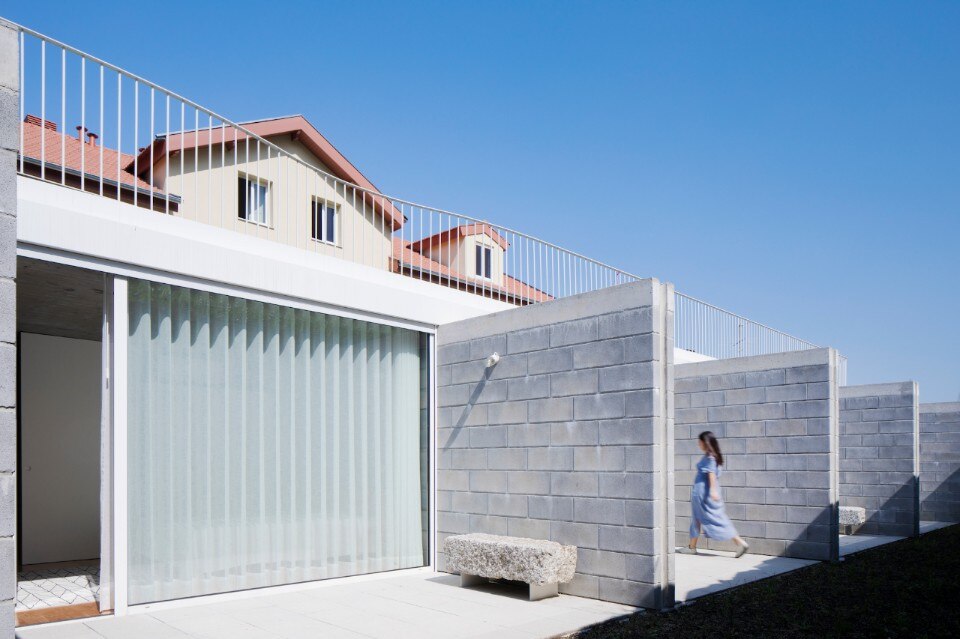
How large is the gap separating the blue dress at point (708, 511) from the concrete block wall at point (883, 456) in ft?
13.1

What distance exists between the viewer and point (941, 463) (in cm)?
1403

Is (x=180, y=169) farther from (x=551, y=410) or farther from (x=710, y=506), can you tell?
(x=710, y=506)

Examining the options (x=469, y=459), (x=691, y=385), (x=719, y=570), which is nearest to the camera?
(x=469, y=459)

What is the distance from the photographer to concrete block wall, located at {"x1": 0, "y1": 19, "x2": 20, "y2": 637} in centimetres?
284

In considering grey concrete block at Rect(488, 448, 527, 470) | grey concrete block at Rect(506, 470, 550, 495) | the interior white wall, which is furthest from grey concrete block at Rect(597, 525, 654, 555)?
the interior white wall

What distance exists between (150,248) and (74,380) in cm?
417

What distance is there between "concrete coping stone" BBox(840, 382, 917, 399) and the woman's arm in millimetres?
4606

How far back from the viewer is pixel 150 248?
5820mm

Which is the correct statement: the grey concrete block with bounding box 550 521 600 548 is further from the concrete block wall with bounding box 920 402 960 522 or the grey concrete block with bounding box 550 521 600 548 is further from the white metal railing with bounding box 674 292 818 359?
the concrete block wall with bounding box 920 402 960 522

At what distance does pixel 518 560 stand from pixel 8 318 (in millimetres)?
4540

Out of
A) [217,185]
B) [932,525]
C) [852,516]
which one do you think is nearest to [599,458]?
[852,516]

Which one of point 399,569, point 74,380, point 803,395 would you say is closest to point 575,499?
point 399,569

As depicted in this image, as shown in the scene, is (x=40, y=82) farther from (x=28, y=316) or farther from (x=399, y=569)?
(x=399, y=569)

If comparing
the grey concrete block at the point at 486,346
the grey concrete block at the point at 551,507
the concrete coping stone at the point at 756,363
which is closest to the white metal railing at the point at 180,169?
the grey concrete block at the point at 486,346
